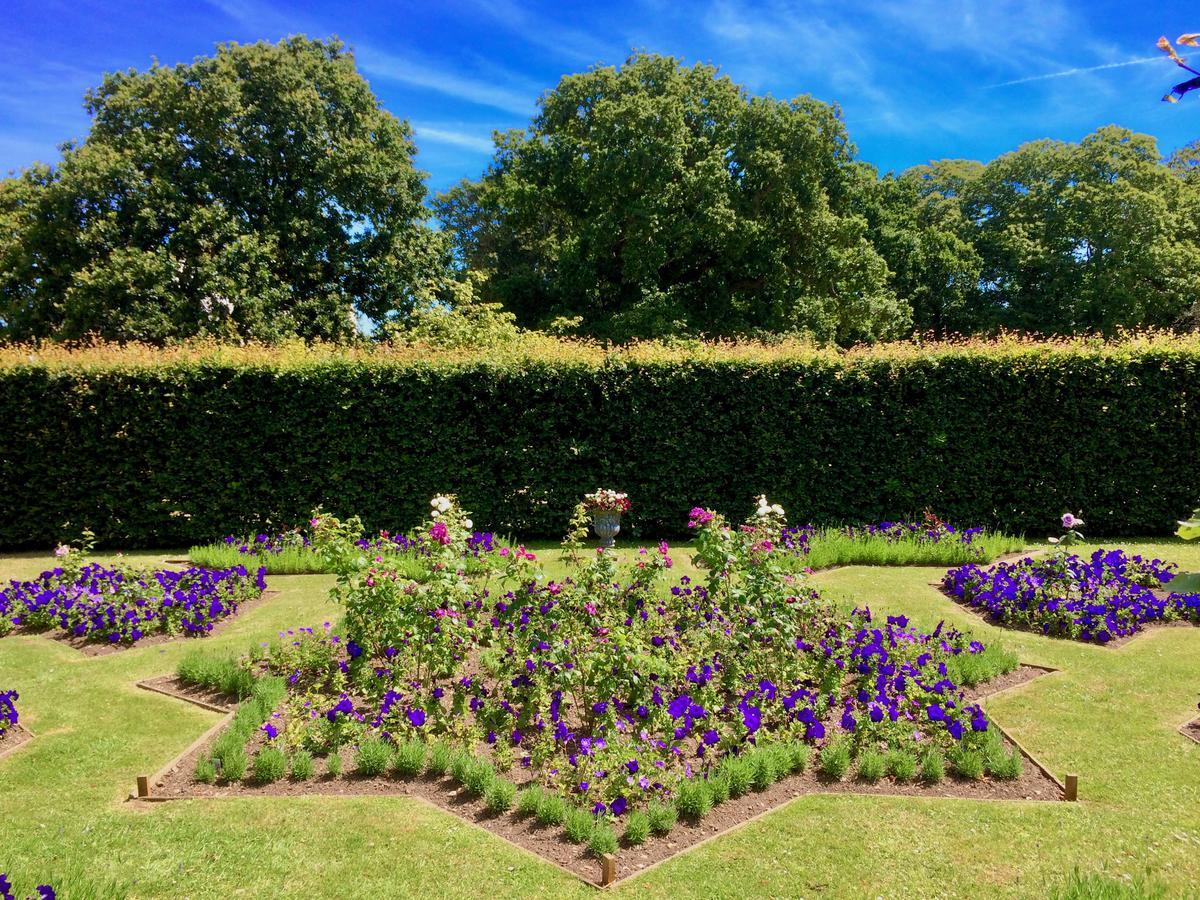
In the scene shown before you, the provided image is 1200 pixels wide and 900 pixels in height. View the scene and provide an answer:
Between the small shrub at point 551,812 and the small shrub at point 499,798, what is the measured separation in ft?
0.54

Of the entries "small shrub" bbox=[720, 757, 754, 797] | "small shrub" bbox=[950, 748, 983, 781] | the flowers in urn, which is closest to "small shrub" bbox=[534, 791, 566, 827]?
"small shrub" bbox=[720, 757, 754, 797]

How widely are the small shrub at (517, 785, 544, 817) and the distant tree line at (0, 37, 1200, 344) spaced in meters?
12.8

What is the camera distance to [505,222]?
84.4ft

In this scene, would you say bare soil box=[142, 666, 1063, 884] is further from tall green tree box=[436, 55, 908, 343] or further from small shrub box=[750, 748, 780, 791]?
tall green tree box=[436, 55, 908, 343]

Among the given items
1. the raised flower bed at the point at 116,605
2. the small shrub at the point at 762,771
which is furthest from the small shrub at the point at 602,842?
the raised flower bed at the point at 116,605

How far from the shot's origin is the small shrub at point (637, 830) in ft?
10.3

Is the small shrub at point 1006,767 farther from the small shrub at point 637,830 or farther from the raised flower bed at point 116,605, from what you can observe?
the raised flower bed at point 116,605

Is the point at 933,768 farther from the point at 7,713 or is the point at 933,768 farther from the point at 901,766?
the point at 7,713

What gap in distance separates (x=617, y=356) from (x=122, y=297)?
15484 millimetres

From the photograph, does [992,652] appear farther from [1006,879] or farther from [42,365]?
[42,365]

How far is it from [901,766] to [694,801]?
45.6 inches

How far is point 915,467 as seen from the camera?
1015 cm

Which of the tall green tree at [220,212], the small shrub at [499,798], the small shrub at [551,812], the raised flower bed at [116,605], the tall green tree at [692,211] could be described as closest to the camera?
the small shrub at [551,812]

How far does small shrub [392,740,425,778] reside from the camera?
373 cm
